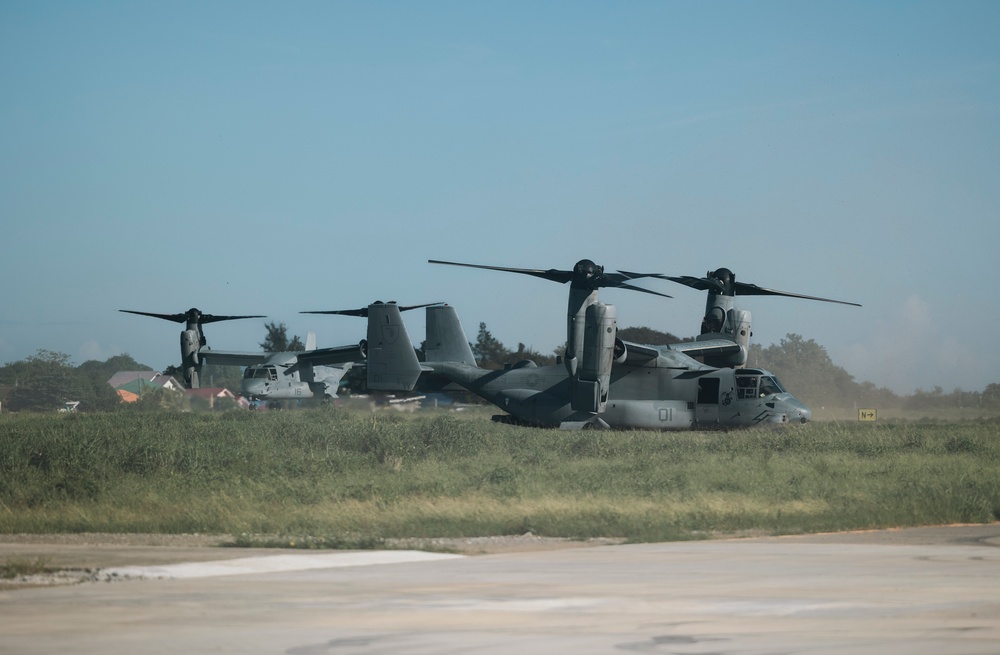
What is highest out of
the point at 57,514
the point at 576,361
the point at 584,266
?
the point at 584,266

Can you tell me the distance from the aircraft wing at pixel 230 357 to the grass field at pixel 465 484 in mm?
27478

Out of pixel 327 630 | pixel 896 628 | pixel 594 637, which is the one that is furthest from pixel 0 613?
pixel 896 628

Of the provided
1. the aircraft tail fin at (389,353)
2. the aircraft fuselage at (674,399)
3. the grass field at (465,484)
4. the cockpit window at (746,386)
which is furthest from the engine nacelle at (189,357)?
the cockpit window at (746,386)

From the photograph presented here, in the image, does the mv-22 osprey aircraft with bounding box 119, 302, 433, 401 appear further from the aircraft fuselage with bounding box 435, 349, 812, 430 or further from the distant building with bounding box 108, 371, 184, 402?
the distant building with bounding box 108, 371, 184, 402

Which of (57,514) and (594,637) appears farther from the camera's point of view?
(57,514)

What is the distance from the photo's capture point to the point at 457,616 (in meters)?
8.77

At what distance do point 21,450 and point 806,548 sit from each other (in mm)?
18282

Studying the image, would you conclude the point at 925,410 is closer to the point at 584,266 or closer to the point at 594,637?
the point at 584,266

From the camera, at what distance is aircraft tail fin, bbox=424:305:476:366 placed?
42.3 m

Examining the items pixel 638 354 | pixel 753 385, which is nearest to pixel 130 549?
pixel 638 354

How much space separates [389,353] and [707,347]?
476 inches

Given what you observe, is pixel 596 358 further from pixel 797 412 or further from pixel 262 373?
pixel 262 373

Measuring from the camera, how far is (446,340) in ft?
140

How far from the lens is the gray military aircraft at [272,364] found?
193 ft
